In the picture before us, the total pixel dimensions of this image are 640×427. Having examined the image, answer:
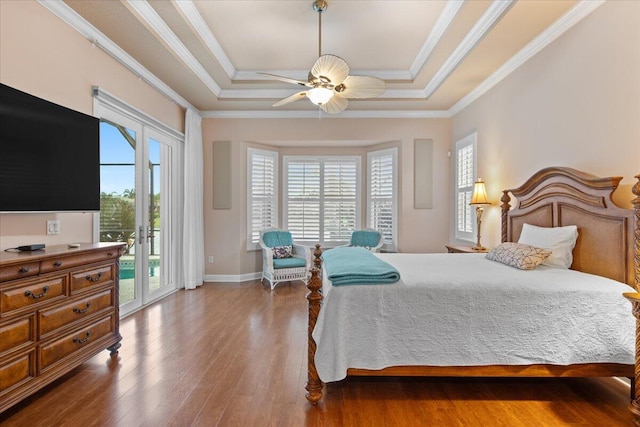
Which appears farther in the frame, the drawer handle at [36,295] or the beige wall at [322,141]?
the beige wall at [322,141]

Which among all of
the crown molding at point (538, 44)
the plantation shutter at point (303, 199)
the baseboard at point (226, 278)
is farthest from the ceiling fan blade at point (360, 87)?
the baseboard at point (226, 278)

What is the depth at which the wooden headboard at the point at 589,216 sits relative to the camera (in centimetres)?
234

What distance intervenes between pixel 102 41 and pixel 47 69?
2.49ft

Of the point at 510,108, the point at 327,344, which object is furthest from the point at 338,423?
the point at 510,108

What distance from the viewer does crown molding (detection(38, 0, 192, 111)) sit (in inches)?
108

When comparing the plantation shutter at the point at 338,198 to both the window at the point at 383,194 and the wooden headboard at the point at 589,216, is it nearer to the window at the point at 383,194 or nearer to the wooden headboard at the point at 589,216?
the window at the point at 383,194

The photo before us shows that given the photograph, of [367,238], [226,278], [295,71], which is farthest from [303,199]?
[295,71]

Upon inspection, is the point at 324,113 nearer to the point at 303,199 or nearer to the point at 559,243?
the point at 303,199

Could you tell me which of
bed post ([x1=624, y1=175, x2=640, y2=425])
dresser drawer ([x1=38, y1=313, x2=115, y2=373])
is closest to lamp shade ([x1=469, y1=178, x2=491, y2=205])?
bed post ([x1=624, y1=175, x2=640, y2=425])

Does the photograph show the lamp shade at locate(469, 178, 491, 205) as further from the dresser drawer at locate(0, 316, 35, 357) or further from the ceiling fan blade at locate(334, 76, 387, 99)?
the dresser drawer at locate(0, 316, 35, 357)

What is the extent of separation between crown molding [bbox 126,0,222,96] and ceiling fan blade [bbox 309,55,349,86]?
5.16 feet

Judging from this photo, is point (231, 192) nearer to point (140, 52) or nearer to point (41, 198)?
point (140, 52)

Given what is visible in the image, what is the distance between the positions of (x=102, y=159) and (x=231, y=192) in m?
2.24

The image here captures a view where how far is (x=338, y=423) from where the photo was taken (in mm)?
1959
